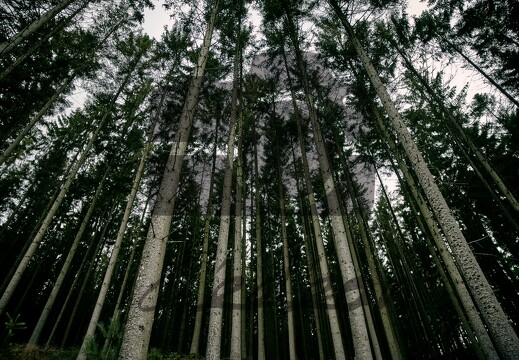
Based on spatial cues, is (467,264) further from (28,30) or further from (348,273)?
(28,30)

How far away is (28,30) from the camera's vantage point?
6.83 meters

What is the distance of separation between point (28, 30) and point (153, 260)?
25.4 feet

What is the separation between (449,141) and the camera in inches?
475

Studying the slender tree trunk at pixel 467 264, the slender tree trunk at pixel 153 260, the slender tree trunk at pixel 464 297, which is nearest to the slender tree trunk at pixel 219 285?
the slender tree trunk at pixel 153 260

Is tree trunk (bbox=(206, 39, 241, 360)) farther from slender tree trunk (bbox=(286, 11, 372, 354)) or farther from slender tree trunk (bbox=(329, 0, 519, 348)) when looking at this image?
slender tree trunk (bbox=(329, 0, 519, 348))

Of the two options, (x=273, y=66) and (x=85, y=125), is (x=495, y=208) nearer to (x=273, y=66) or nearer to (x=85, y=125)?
(x=273, y=66)

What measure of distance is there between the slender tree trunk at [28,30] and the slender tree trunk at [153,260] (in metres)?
5.40

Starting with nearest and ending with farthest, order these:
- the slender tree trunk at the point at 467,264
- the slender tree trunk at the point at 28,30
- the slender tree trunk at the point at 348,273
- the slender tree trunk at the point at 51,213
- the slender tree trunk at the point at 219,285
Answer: the slender tree trunk at the point at 467,264, the slender tree trunk at the point at 348,273, the slender tree trunk at the point at 219,285, the slender tree trunk at the point at 28,30, the slender tree trunk at the point at 51,213

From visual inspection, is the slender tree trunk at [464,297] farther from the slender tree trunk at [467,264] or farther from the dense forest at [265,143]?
the slender tree trunk at [467,264]

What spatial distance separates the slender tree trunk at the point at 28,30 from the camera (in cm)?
660

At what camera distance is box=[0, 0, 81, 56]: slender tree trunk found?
21.6 feet

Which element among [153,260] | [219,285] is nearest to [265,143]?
[219,285]

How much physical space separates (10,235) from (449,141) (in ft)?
85.9

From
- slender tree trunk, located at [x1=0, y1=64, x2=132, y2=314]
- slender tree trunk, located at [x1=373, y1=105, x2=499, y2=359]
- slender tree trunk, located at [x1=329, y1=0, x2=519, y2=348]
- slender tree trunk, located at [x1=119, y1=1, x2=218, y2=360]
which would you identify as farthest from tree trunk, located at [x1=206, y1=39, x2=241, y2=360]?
slender tree trunk, located at [x1=0, y1=64, x2=132, y2=314]
